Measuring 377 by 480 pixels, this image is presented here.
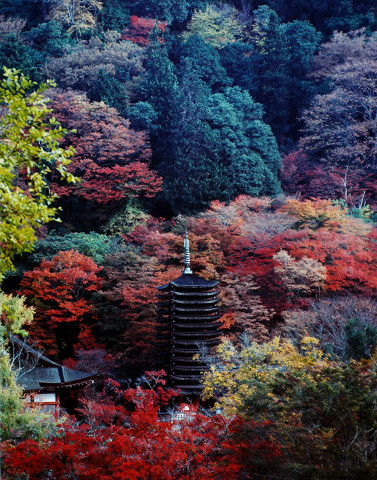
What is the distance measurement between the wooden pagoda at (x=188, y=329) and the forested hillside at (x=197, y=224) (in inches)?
26.2

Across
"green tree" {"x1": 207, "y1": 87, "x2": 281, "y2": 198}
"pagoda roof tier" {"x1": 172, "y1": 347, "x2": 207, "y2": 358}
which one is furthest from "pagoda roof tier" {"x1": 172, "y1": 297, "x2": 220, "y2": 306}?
"green tree" {"x1": 207, "y1": 87, "x2": 281, "y2": 198}

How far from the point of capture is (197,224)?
2456cm

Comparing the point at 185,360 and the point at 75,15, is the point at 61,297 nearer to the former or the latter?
the point at 185,360

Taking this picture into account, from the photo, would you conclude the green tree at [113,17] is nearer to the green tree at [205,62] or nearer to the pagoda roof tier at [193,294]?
the green tree at [205,62]

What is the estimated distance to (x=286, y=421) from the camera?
9922mm

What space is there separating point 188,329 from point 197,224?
6802mm

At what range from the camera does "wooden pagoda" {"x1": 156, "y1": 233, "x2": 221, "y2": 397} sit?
1825 centimetres

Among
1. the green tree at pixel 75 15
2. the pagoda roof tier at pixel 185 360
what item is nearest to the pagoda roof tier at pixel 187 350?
the pagoda roof tier at pixel 185 360

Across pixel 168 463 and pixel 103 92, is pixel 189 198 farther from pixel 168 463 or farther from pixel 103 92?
pixel 168 463

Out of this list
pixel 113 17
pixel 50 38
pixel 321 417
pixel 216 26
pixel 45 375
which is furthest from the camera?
pixel 216 26

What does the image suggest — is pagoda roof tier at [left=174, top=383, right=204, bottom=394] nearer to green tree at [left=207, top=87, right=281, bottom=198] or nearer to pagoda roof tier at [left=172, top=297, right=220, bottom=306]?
pagoda roof tier at [left=172, top=297, right=220, bottom=306]

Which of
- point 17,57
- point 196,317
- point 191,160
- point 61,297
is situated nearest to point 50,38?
point 17,57

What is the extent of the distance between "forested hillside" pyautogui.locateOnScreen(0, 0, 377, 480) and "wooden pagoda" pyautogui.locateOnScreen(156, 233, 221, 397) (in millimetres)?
666

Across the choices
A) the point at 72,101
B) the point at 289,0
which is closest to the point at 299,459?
the point at 72,101
